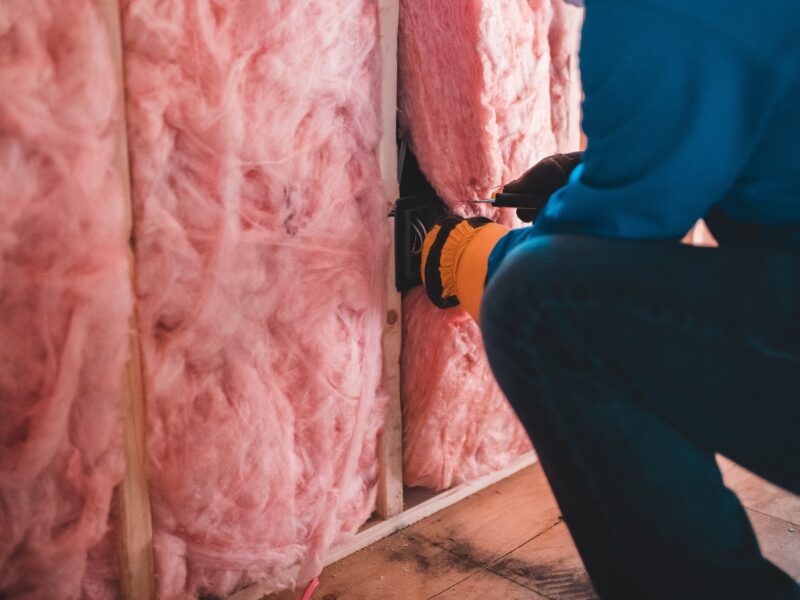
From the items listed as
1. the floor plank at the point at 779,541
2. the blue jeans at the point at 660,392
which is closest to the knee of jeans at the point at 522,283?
the blue jeans at the point at 660,392

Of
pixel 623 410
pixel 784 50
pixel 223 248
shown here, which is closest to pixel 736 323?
pixel 623 410

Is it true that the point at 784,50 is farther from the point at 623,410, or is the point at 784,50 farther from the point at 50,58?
the point at 50,58

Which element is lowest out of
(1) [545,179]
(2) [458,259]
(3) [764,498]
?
(3) [764,498]

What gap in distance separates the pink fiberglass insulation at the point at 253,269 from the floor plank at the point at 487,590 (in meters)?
0.22

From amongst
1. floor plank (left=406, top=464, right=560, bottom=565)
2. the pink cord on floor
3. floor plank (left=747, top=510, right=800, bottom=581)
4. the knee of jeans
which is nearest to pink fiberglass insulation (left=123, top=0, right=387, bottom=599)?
the pink cord on floor

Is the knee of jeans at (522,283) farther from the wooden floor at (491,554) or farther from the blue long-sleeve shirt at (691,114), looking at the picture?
the wooden floor at (491,554)

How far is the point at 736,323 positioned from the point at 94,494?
79cm

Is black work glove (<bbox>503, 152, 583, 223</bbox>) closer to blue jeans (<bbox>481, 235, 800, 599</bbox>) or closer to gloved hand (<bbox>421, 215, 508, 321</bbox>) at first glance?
gloved hand (<bbox>421, 215, 508, 321</bbox>)

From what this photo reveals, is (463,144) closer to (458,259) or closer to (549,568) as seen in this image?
(458,259)

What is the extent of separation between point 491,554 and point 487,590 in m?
0.11

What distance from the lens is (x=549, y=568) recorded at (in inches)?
46.1

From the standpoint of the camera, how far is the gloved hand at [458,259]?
1.14 metres

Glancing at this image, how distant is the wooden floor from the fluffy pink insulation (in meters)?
0.09

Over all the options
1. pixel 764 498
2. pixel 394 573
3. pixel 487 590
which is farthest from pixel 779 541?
pixel 394 573
